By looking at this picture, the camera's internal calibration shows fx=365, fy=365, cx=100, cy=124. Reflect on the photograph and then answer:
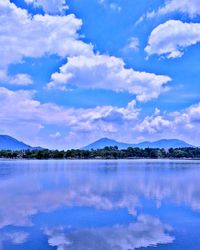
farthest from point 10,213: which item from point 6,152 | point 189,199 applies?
point 6,152

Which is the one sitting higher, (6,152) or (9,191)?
(6,152)

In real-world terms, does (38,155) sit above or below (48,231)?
above

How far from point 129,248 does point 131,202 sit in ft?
33.3

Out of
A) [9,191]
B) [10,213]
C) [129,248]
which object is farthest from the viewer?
[9,191]

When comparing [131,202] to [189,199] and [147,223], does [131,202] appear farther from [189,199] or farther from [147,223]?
[147,223]

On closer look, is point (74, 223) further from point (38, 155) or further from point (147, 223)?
point (38, 155)

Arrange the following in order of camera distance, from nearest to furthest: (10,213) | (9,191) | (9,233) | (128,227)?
(9,233) < (128,227) < (10,213) < (9,191)

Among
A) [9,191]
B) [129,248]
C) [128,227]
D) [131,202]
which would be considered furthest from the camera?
[9,191]

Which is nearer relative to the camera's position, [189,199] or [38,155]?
[189,199]

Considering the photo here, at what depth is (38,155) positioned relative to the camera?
180750 millimetres

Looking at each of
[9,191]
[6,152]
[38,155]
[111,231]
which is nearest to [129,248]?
[111,231]

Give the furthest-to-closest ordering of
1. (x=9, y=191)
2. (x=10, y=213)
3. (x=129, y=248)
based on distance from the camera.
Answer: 1. (x=9, y=191)
2. (x=10, y=213)
3. (x=129, y=248)

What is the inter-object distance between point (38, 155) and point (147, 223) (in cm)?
16790

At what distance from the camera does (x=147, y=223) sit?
16391 mm
